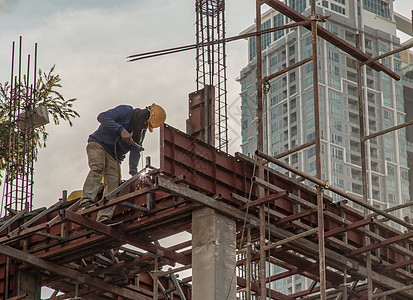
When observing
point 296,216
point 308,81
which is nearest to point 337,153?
point 308,81

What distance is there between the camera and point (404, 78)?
142m

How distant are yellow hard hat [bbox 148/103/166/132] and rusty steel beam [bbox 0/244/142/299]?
4125 mm

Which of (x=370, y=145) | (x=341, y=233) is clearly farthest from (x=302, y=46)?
(x=341, y=233)

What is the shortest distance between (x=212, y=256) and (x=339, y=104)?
113546 mm

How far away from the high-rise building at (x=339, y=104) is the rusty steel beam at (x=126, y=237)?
100887 millimetres

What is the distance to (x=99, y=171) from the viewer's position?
1969 centimetres

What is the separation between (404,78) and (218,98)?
118124mm

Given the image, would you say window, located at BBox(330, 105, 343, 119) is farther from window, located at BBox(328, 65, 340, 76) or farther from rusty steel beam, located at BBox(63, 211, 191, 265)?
rusty steel beam, located at BBox(63, 211, 191, 265)

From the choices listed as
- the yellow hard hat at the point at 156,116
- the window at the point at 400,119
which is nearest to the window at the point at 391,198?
the window at the point at 400,119

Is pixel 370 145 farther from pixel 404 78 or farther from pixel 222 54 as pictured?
pixel 222 54

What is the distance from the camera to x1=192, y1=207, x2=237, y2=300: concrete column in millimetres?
18078

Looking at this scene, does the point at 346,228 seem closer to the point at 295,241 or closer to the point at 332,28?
the point at 295,241

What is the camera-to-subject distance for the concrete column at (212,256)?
18.1m

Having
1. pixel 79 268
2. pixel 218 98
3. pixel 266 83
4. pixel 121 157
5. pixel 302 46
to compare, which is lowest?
pixel 79 268
